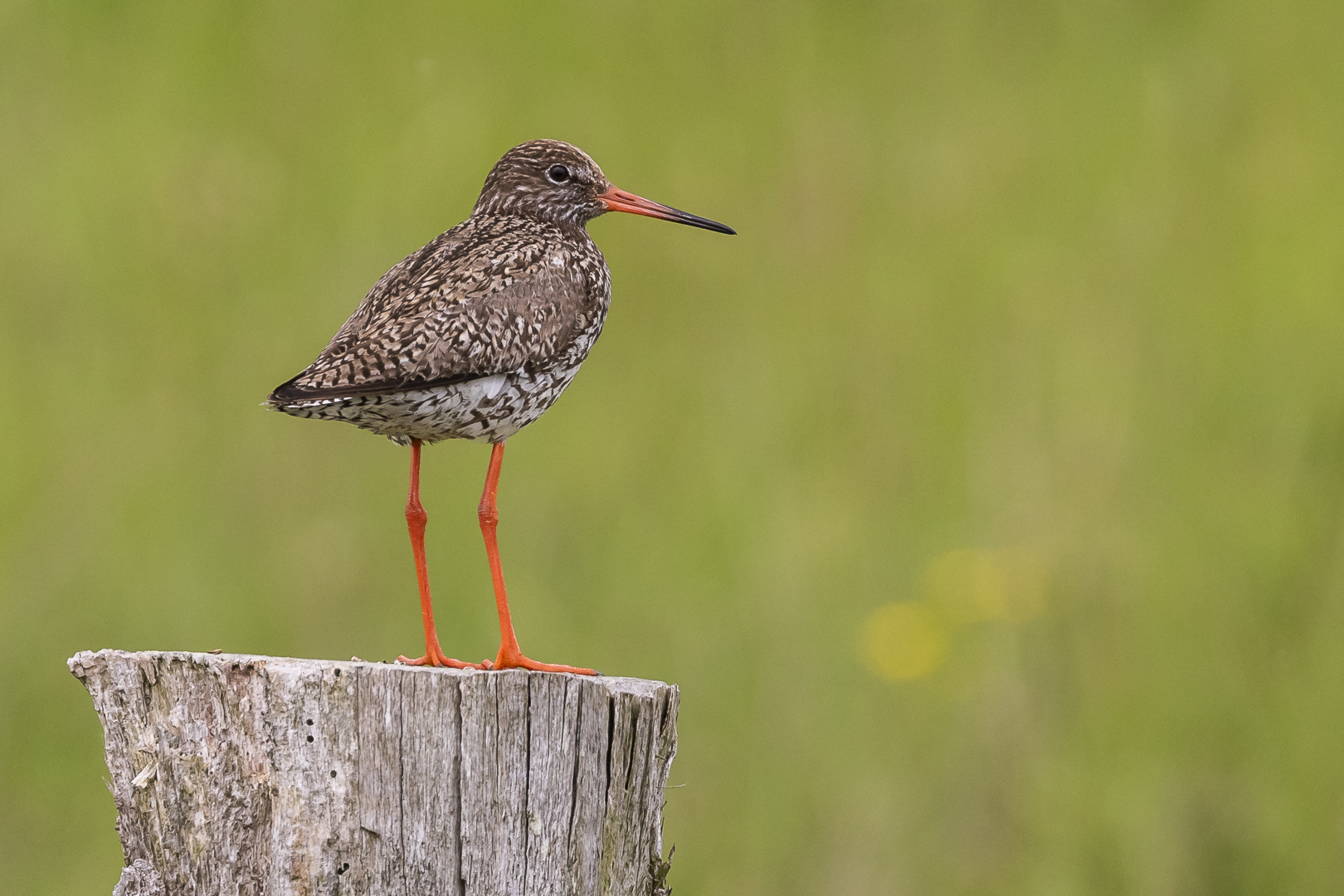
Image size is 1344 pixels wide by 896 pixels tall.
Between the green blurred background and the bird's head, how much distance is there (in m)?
2.90

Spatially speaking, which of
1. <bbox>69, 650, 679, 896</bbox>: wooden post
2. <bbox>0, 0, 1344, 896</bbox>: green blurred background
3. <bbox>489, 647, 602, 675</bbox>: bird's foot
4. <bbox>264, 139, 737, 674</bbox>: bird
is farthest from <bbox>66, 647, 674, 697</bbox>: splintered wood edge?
<bbox>0, 0, 1344, 896</bbox>: green blurred background

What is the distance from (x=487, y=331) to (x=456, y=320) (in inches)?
3.7

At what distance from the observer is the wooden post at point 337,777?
3.52m

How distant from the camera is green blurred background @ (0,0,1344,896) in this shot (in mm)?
6930

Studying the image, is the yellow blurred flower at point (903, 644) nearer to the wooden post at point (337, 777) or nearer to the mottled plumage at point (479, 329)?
the mottled plumage at point (479, 329)

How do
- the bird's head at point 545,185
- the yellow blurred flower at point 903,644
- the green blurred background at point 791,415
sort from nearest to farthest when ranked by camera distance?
the bird's head at point 545,185 < the green blurred background at point 791,415 < the yellow blurred flower at point 903,644

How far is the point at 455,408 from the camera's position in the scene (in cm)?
442

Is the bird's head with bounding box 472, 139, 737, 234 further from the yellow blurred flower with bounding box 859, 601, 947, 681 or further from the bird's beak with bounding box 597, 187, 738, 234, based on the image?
the yellow blurred flower with bounding box 859, 601, 947, 681

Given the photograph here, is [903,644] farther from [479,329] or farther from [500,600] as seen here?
[479,329]

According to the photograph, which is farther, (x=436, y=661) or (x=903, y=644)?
(x=903, y=644)

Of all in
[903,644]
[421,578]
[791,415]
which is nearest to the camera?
[421,578]

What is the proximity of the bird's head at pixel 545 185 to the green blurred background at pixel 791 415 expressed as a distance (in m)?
2.90

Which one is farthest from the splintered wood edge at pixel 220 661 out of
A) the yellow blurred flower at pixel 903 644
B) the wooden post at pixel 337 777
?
the yellow blurred flower at pixel 903 644

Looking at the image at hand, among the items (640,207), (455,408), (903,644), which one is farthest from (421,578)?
(903,644)
